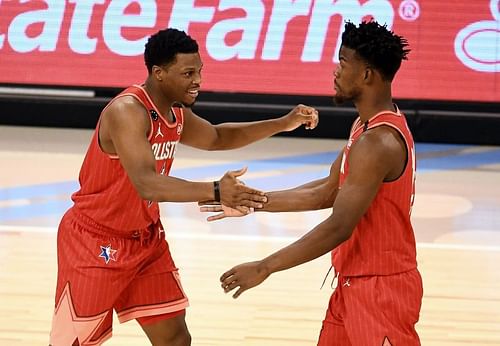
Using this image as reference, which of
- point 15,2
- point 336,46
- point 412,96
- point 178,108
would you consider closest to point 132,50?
point 15,2

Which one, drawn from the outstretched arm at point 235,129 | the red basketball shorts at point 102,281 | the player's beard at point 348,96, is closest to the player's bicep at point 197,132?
the outstretched arm at point 235,129

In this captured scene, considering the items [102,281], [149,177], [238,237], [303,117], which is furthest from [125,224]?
[238,237]

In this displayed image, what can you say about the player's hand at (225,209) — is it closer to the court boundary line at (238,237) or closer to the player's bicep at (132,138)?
the player's bicep at (132,138)

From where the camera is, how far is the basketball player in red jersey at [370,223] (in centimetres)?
373

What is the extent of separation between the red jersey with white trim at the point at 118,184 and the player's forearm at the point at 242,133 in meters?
0.62

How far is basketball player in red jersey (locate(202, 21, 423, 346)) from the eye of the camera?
3.73 metres

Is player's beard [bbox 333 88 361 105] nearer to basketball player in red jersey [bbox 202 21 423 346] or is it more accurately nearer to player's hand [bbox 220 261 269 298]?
basketball player in red jersey [bbox 202 21 423 346]

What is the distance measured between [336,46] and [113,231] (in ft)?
18.3

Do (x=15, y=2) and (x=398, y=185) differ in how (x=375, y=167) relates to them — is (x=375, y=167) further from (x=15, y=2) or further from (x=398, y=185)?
(x=15, y=2)

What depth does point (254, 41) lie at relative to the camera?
970 centimetres

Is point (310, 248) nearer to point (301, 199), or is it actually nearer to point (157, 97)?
point (301, 199)

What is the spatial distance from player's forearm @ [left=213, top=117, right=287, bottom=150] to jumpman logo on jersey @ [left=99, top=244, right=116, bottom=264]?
851mm

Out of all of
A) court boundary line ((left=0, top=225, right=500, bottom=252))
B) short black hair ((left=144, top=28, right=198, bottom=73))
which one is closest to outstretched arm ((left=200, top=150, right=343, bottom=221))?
short black hair ((left=144, top=28, right=198, bottom=73))

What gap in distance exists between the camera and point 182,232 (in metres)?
7.68
